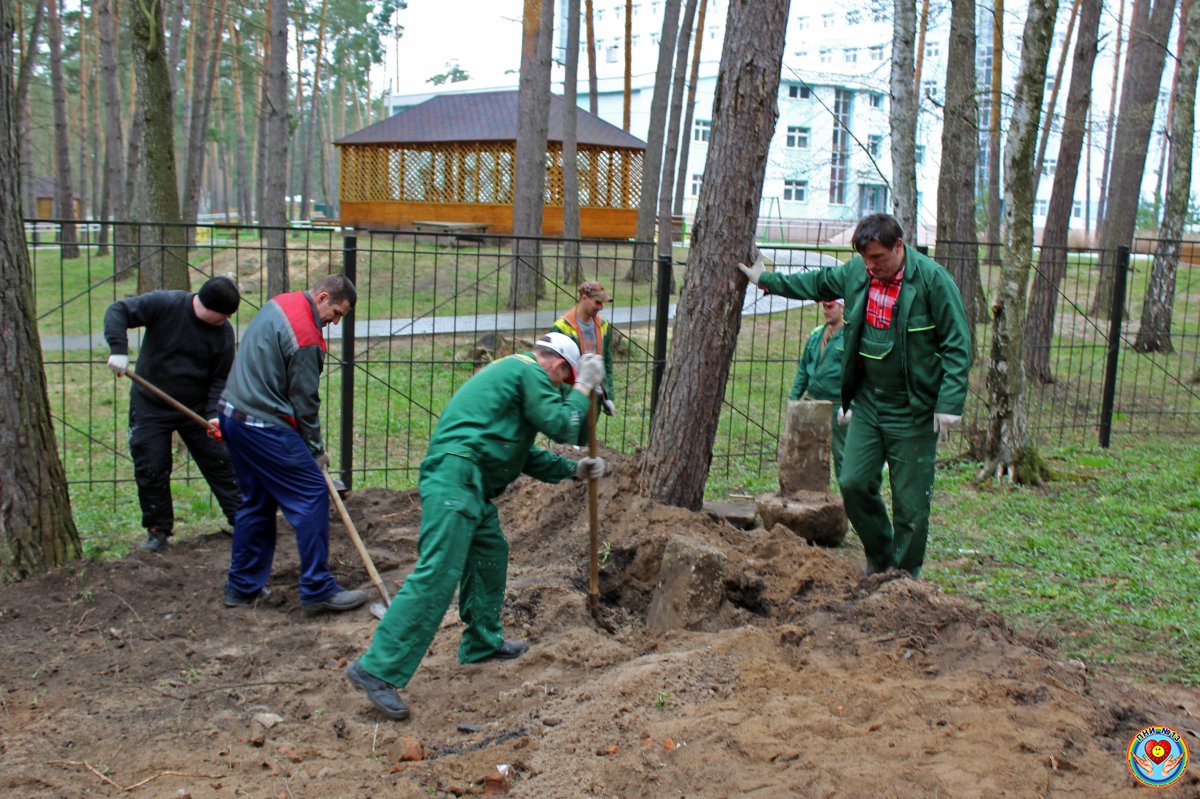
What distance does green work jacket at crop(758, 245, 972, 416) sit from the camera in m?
5.21

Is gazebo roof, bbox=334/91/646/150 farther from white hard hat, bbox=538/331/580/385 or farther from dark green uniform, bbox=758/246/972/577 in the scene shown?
white hard hat, bbox=538/331/580/385

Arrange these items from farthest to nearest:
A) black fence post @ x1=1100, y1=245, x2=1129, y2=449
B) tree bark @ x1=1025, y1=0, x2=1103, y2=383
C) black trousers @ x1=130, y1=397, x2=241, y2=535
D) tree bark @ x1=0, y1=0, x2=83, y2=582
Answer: tree bark @ x1=1025, y1=0, x2=1103, y2=383 → black fence post @ x1=1100, y1=245, x2=1129, y2=449 → black trousers @ x1=130, y1=397, x2=241, y2=535 → tree bark @ x1=0, y1=0, x2=83, y2=582

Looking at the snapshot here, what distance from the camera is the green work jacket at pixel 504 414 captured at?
448cm

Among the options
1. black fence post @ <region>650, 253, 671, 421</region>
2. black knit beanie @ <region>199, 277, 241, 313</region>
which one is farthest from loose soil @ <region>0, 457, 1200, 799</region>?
black fence post @ <region>650, 253, 671, 421</region>

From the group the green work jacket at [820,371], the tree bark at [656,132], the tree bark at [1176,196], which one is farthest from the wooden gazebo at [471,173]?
the green work jacket at [820,371]

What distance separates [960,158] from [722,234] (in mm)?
8939

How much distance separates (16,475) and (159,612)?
1062mm

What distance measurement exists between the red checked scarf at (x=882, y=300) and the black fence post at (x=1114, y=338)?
5.58 metres

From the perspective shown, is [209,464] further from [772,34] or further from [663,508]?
[772,34]

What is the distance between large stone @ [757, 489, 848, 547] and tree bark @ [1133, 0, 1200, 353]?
8.15 metres

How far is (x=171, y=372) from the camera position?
250 inches

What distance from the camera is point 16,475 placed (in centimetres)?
567

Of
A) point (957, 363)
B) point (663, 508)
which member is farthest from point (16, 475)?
point (957, 363)

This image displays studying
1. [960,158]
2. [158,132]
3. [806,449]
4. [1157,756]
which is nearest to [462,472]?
[1157,756]
